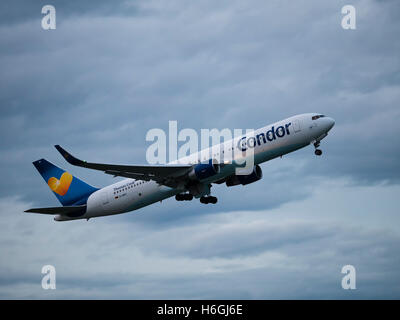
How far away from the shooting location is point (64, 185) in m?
69.4

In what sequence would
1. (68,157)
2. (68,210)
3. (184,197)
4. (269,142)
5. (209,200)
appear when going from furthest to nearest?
(68,210)
(209,200)
(184,197)
(269,142)
(68,157)

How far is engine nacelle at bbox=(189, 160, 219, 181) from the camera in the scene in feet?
182

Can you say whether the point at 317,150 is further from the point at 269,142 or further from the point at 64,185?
the point at 64,185

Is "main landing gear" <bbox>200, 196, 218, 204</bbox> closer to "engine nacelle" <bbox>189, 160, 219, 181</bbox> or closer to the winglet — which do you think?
"engine nacelle" <bbox>189, 160, 219, 181</bbox>

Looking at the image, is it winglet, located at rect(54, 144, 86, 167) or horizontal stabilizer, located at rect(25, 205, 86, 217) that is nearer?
winglet, located at rect(54, 144, 86, 167)

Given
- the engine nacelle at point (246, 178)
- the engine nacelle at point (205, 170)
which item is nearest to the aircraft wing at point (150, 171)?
the engine nacelle at point (205, 170)

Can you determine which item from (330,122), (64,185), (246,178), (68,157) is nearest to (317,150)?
(330,122)

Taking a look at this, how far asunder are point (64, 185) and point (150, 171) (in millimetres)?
16491

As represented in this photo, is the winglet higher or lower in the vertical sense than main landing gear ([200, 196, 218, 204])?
higher

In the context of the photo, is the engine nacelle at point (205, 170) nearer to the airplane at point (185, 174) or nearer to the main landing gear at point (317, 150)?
the airplane at point (185, 174)

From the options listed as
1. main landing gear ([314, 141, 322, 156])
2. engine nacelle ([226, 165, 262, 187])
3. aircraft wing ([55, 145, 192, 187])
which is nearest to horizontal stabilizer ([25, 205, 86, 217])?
aircraft wing ([55, 145, 192, 187])

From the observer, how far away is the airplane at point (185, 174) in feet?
178
